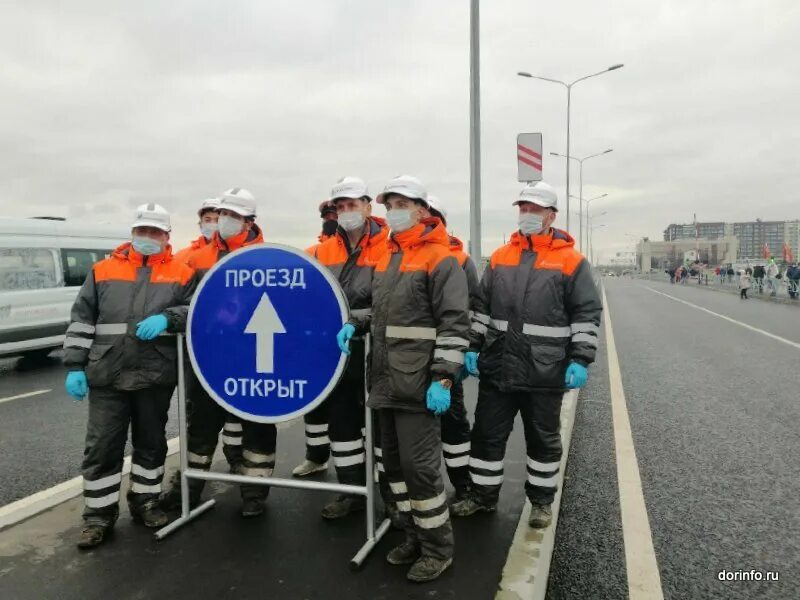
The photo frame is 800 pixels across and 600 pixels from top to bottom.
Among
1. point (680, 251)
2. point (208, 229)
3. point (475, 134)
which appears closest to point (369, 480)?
point (208, 229)

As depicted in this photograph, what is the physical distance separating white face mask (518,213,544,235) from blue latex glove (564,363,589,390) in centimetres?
83

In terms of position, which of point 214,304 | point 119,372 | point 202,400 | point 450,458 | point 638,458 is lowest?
point 638,458

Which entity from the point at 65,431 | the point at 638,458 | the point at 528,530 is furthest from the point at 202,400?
the point at 638,458

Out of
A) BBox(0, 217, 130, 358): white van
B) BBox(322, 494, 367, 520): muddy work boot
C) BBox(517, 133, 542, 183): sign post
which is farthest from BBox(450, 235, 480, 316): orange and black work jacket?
BBox(0, 217, 130, 358): white van

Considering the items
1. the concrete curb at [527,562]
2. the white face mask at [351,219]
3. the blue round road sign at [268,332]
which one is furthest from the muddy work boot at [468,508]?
the white face mask at [351,219]

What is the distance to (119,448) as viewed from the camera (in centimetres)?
358

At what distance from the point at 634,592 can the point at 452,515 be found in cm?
107

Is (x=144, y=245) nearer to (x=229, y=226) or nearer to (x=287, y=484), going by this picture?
(x=229, y=226)

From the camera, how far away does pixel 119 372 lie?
3.50 meters

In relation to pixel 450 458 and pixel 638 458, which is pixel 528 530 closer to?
pixel 450 458

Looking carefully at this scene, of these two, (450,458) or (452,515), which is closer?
(452,515)

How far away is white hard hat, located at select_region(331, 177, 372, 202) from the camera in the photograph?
144 inches

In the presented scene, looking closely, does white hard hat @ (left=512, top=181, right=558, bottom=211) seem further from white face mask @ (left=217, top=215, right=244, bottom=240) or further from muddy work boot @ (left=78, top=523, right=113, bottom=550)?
muddy work boot @ (left=78, top=523, right=113, bottom=550)

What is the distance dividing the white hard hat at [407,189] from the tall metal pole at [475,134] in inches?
308
